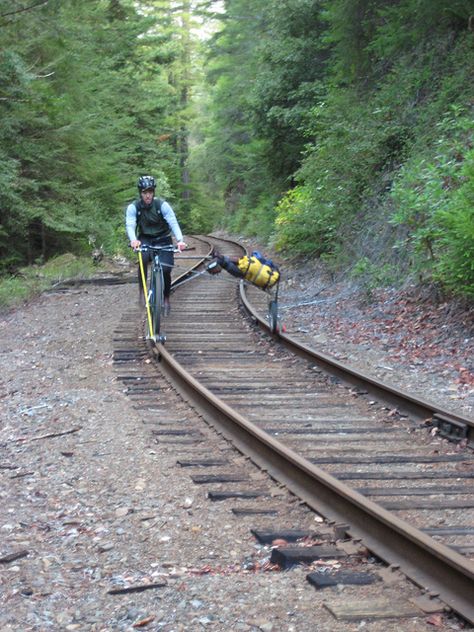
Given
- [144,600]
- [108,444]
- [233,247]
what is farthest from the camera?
[233,247]

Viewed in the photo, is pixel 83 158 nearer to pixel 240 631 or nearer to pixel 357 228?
pixel 357 228

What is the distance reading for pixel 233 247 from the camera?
30.5 m

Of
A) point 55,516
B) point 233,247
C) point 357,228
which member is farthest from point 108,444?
point 233,247

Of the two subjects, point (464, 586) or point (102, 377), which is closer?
point (464, 586)

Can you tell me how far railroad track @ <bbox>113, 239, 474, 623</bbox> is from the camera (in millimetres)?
3953

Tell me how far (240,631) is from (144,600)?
541 mm

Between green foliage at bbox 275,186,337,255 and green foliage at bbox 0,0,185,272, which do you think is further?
green foliage at bbox 275,186,337,255

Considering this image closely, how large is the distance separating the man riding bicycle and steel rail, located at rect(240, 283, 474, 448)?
2.11 metres

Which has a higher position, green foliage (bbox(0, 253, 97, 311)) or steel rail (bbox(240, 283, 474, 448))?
green foliage (bbox(0, 253, 97, 311))

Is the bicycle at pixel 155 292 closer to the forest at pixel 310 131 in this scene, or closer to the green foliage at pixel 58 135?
the forest at pixel 310 131

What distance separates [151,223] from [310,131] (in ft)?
40.0

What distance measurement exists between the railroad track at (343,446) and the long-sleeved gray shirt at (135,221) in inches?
59.2

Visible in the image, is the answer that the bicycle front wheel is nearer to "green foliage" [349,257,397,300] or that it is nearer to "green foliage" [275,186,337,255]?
"green foliage" [349,257,397,300]

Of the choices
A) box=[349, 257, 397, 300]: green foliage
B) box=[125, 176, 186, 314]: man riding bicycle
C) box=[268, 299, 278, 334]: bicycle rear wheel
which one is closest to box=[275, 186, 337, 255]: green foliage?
box=[349, 257, 397, 300]: green foliage
